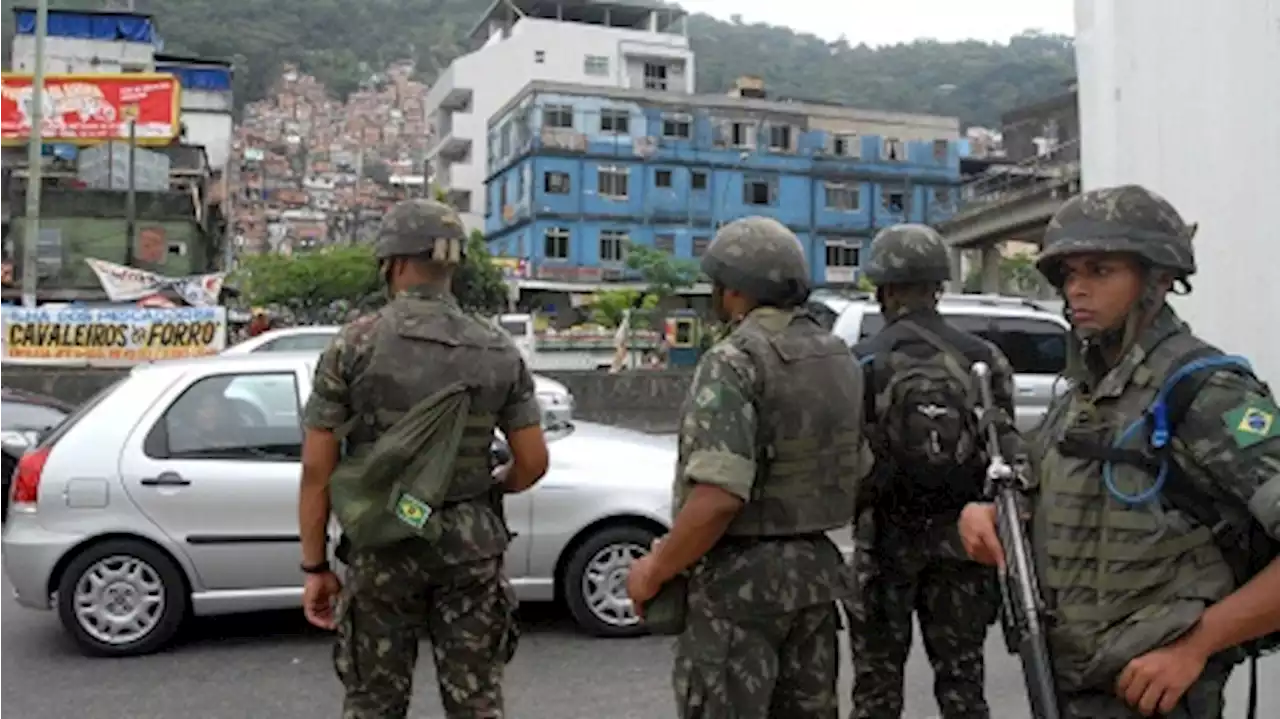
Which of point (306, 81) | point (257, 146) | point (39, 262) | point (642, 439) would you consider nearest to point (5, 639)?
point (642, 439)

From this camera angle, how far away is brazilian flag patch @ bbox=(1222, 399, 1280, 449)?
6.26 ft

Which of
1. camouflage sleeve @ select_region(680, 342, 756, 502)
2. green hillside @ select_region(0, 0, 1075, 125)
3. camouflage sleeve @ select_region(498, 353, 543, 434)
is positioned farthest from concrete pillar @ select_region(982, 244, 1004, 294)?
green hillside @ select_region(0, 0, 1075, 125)

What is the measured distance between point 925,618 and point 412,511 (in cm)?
167

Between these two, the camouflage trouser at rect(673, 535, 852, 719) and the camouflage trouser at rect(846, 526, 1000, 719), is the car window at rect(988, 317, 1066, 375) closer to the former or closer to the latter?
the camouflage trouser at rect(846, 526, 1000, 719)

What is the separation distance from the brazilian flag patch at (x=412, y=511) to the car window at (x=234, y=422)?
2.57m

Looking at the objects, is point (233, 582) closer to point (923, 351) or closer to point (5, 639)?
point (5, 639)

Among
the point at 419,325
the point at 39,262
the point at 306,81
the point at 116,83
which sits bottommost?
the point at 419,325

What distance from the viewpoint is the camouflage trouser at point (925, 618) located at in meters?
3.59

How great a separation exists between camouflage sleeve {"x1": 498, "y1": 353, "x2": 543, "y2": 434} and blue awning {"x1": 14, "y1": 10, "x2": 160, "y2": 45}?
153 feet

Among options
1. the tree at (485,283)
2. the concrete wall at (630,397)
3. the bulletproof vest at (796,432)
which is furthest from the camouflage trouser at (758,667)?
the tree at (485,283)

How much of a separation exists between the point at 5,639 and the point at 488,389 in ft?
13.0

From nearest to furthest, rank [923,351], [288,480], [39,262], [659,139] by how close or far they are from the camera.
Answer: [923,351], [288,480], [39,262], [659,139]

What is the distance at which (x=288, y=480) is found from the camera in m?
5.46

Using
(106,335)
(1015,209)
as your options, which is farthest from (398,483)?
(1015,209)
